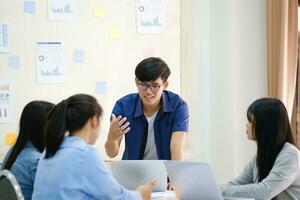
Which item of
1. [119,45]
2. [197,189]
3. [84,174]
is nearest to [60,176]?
[84,174]

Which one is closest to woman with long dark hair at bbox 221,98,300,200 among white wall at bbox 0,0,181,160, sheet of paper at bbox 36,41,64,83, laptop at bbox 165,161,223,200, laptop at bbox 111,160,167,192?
laptop at bbox 165,161,223,200

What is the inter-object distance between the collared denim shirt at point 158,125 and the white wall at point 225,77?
1.05 meters

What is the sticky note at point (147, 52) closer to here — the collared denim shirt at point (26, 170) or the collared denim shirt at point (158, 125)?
the collared denim shirt at point (158, 125)

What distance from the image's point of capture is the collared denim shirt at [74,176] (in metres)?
1.59

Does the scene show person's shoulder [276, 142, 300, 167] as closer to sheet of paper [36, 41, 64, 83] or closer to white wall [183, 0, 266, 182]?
white wall [183, 0, 266, 182]

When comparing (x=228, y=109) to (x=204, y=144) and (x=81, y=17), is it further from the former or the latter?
(x=81, y=17)

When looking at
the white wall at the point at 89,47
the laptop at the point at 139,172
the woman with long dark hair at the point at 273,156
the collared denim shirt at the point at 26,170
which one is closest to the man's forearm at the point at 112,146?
the laptop at the point at 139,172

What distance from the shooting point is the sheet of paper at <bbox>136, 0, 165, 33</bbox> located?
10.8ft

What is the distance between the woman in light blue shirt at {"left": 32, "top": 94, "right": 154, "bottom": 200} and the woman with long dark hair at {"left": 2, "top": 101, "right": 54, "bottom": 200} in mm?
410

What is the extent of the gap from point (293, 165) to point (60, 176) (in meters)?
0.95

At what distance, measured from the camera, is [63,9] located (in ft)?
10.8

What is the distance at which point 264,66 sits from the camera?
3.47 meters

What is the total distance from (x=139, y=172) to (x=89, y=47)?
153 centimetres

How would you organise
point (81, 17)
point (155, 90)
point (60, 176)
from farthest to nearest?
1. point (81, 17)
2. point (155, 90)
3. point (60, 176)
